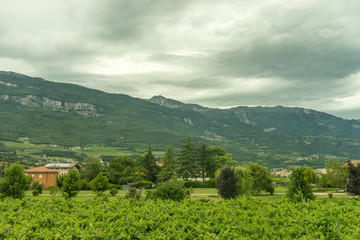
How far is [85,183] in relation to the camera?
171ft

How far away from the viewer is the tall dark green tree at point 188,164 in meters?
62.7

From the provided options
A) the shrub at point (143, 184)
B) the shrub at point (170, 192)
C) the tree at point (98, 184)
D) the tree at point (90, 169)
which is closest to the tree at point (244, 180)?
the shrub at point (170, 192)

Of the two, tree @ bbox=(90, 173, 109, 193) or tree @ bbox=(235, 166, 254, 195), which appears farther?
tree @ bbox=(90, 173, 109, 193)

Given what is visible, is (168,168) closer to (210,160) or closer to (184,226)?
(210,160)

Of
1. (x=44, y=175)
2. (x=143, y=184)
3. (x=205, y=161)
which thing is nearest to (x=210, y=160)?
(x=205, y=161)

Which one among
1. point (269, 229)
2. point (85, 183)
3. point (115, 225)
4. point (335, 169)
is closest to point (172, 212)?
point (115, 225)

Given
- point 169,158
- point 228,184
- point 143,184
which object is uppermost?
point 228,184

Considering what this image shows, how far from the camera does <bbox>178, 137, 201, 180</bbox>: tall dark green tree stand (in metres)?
62.7

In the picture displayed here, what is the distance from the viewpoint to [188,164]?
6369cm

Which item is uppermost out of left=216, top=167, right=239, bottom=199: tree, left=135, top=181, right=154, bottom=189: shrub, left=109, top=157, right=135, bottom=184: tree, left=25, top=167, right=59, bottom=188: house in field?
left=216, top=167, right=239, bottom=199: tree

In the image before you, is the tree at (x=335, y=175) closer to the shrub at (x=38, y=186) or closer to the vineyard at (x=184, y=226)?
the vineyard at (x=184, y=226)

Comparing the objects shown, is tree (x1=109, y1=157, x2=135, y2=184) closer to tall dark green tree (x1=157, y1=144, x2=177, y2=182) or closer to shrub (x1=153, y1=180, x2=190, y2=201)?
tall dark green tree (x1=157, y1=144, x2=177, y2=182)

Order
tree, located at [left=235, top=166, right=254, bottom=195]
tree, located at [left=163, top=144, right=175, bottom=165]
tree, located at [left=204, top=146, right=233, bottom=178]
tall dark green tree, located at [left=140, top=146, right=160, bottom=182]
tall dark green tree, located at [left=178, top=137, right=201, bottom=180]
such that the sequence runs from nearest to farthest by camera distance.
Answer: tree, located at [left=235, top=166, right=254, bottom=195] < tree, located at [left=163, top=144, right=175, bottom=165] < tall dark green tree, located at [left=178, top=137, right=201, bottom=180] < tree, located at [left=204, top=146, right=233, bottom=178] < tall dark green tree, located at [left=140, top=146, right=160, bottom=182]

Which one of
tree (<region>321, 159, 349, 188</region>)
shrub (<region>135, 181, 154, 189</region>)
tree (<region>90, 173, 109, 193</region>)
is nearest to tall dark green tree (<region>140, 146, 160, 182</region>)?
shrub (<region>135, 181, 154, 189</region>)
